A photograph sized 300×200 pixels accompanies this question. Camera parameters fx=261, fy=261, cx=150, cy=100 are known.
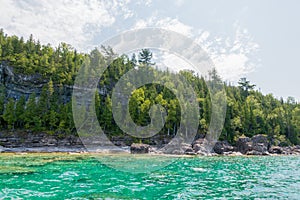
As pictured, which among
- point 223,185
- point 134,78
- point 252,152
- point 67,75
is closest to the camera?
point 223,185

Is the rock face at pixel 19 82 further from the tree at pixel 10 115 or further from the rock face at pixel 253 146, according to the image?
the rock face at pixel 253 146

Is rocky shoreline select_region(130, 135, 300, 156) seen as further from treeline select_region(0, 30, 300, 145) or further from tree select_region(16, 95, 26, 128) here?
tree select_region(16, 95, 26, 128)

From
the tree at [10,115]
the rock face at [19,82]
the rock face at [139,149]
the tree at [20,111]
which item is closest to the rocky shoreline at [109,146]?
the rock face at [139,149]

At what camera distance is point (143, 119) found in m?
69.0

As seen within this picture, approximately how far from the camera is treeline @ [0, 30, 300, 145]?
6216 centimetres

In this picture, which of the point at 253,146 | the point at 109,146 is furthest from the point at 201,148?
the point at 109,146

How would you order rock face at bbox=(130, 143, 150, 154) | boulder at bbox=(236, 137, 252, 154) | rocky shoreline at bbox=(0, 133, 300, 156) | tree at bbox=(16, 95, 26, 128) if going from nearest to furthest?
rock face at bbox=(130, 143, 150, 154) → rocky shoreline at bbox=(0, 133, 300, 156) → tree at bbox=(16, 95, 26, 128) → boulder at bbox=(236, 137, 252, 154)

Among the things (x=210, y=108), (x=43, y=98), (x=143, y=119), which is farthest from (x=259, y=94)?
(x=43, y=98)

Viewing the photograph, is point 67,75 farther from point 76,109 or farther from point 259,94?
point 259,94

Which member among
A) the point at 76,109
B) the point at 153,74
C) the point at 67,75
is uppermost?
the point at 153,74

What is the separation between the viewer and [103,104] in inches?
2972

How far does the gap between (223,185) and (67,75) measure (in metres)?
64.8

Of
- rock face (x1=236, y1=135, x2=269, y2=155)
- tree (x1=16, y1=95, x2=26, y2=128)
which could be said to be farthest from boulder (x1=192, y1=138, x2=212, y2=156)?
tree (x1=16, y1=95, x2=26, y2=128)

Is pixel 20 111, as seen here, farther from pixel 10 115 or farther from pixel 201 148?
pixel 201 148
